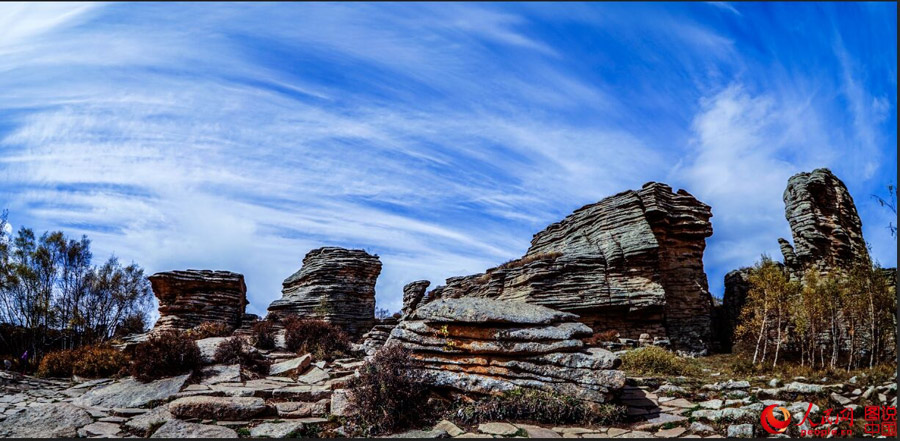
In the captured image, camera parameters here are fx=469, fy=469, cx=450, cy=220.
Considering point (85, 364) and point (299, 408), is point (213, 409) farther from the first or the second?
point (85, 364)

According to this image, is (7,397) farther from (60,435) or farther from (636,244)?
(636,244)

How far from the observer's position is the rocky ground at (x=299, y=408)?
337 inches

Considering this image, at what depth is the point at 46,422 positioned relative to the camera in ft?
31.5

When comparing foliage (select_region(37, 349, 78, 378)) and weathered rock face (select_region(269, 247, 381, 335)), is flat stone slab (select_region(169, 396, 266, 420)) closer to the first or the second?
foliage (select_region(37, 349, 78, 378))

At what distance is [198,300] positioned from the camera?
26750 millimetres

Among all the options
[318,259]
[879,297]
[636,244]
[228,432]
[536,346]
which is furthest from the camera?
[318,259]

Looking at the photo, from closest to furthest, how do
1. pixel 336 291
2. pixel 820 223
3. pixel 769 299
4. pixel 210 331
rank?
pixel 769 299
pixel 210 331
pixel 820 223
pixel 336 291

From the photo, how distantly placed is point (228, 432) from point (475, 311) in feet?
18.2

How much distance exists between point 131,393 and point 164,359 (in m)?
1.62

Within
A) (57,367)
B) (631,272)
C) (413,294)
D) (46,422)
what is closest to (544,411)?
(46,422)

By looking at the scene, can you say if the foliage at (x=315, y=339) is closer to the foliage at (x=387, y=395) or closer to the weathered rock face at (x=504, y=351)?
the weathered rock face at (x=504, y=351)

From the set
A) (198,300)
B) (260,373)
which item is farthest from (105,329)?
(260,373)

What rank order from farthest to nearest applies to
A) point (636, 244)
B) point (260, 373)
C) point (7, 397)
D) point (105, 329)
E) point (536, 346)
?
1. point (105, 329)
2. point (636, 244)
3. point (260, 373)
4. point (7, 397)
5. point (536, 346)

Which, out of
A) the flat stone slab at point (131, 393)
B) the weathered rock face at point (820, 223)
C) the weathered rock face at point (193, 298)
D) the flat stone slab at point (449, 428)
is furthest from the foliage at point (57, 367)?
the weathered rock face at point (820, 223)
